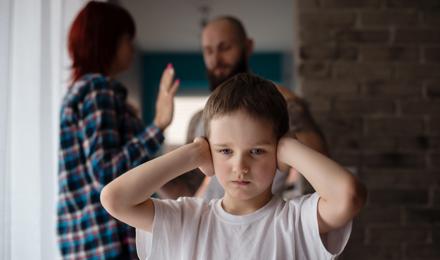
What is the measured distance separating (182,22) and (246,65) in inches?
140

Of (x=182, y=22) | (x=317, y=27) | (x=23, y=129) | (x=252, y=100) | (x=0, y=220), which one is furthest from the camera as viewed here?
(x=182, y=22)

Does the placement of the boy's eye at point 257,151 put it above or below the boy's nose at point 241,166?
above

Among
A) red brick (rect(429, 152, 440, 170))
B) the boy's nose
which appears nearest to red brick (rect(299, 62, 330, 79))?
red brick (rect(429, 152, 440, 170))

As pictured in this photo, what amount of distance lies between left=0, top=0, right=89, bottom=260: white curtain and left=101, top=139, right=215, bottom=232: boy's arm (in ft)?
1.19

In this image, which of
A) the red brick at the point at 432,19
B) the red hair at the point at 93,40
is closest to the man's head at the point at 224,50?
the red hair at the point at 93,40

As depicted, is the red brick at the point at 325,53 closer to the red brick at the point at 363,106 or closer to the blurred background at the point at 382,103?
the blurred background at the point at 382,103

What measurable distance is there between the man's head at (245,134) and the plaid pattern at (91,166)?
0.39 m

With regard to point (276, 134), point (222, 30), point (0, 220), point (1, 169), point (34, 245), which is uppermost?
point (222, 30)

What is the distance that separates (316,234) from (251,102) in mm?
254

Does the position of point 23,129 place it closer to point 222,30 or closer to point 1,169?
point 1,169

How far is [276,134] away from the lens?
86cm

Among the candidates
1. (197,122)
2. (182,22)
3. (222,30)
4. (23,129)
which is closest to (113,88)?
(23,129)

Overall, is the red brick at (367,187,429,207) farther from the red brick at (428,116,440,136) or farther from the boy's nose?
the boy's nose

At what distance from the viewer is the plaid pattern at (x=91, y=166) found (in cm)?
117
